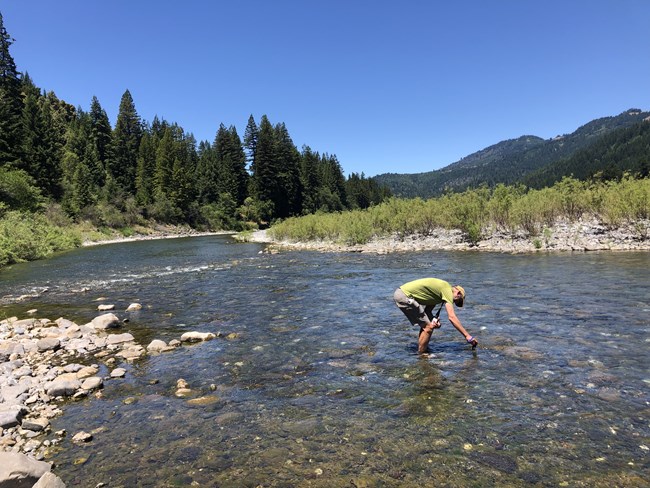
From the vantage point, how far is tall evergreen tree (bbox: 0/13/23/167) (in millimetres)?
52219

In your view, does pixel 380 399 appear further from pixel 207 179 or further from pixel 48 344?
pixel 207 179

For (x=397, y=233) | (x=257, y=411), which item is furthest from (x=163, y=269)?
(x=257, y=411)

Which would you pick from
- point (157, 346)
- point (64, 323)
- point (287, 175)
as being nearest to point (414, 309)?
point (157, 346)

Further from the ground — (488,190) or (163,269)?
(488,190)

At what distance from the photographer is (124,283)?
18.3 meters

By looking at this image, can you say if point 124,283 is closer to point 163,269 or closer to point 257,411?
point 163,269

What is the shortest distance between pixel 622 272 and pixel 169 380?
15309 millimetres

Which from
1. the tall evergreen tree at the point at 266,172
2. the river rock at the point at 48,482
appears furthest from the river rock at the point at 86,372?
the tall evergreen tree at the point at 266,172

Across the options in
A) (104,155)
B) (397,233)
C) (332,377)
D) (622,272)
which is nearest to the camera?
(332,377)

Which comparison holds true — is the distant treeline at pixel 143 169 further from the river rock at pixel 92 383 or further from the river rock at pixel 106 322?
the river rock at pixel 92 383

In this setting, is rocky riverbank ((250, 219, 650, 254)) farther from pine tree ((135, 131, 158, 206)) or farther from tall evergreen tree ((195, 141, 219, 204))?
tall evergreen tree ((195, 141, 219, 204))

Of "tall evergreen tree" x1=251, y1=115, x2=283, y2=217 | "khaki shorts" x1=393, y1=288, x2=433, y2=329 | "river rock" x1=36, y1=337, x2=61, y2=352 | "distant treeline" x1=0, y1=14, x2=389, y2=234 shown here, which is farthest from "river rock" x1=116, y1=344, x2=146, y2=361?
"tall evergreen tree" x1=251, y1=115, x2=283, y2=217

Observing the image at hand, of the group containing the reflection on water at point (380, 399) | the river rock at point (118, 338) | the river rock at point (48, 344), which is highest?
the river rock at point (48, 344)

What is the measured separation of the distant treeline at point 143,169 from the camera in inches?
2287
